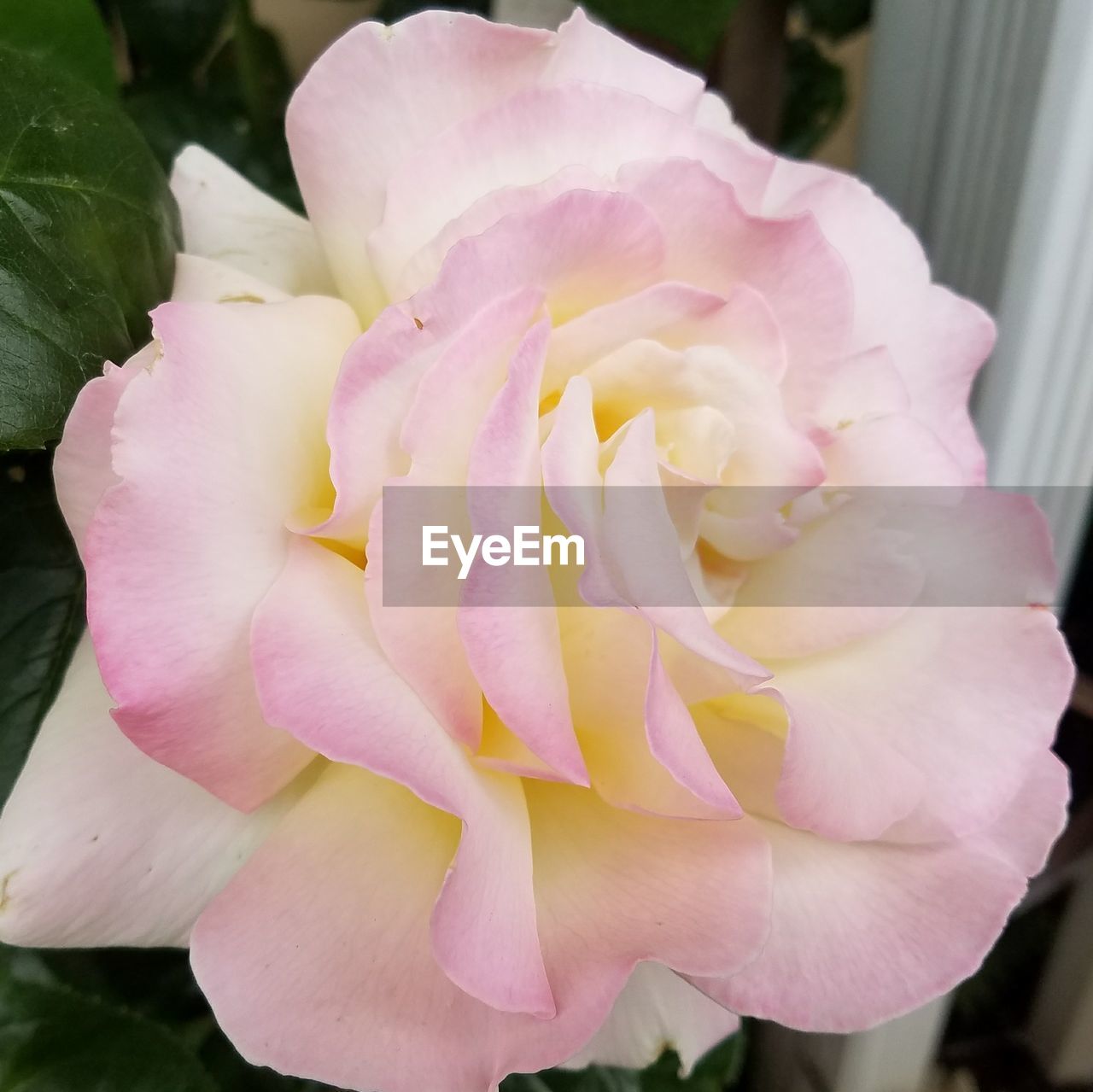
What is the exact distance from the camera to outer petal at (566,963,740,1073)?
25 cm

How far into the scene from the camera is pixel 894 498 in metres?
0.25

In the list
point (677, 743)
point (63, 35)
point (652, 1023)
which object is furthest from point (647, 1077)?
point (63, 35)

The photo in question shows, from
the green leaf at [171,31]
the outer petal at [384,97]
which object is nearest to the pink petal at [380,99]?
the outer petal at [384,97]

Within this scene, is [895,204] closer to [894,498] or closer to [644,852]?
[894,498]

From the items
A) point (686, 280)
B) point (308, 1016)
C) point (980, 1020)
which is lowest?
point (980, 1020)

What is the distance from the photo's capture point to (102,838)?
19cm

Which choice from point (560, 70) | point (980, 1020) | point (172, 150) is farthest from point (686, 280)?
point (980, 1020)

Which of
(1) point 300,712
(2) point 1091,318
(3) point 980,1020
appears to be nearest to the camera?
(1) point 300,712

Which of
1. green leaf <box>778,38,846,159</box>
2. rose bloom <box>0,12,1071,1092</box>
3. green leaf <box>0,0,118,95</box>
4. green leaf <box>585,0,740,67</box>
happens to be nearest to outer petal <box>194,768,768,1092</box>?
rose bloom <box>0,12,1071,1092</box>

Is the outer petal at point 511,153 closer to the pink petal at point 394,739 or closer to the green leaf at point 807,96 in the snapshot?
the pink petal at point 394,739

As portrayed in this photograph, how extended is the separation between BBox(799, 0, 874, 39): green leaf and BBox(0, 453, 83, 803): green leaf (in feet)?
1.32

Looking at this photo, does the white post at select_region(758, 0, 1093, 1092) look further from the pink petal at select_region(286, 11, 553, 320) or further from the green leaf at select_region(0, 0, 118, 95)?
the green leaf at select_region(0, 0, 118, 95)

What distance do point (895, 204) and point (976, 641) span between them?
0.80 feet

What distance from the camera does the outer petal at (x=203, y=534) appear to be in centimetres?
16
